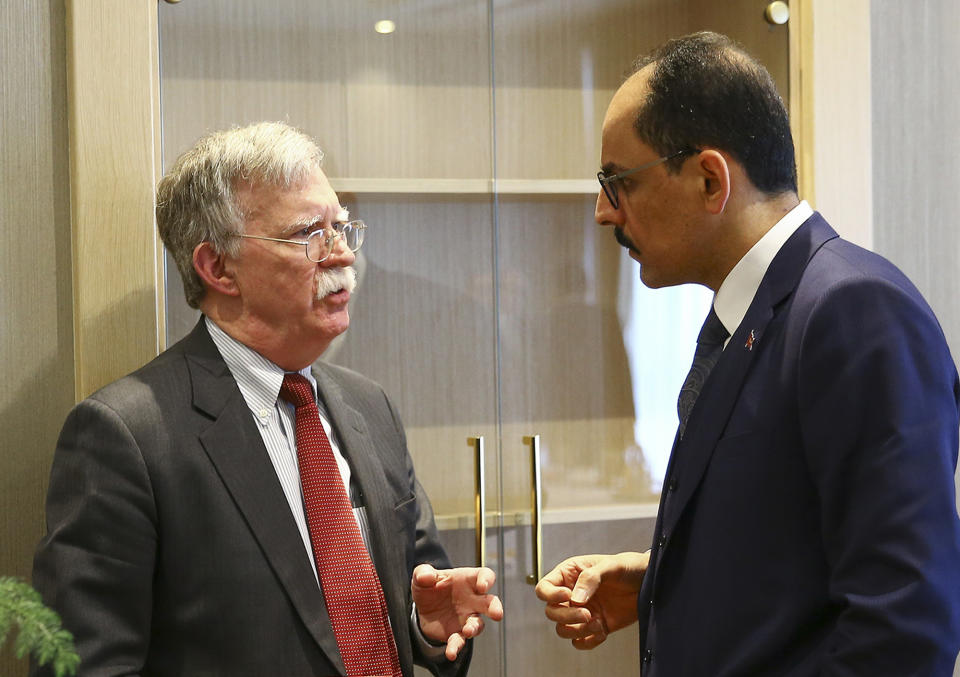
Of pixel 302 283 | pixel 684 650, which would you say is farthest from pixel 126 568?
pixel 684 650

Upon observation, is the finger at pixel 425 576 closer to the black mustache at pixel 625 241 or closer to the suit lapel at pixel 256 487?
the suit lapel at pixel 256 487

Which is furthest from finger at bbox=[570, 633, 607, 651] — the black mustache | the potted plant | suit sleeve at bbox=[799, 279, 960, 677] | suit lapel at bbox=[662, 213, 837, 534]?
the potted plant

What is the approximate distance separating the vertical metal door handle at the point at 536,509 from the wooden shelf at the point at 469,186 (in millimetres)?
513

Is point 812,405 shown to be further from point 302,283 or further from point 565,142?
point 565,142

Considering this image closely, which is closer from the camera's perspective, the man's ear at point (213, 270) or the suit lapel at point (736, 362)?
the suit lapel at point (736, 362)

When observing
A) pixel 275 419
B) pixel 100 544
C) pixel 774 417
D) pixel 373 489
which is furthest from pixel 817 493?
pixel 100 544

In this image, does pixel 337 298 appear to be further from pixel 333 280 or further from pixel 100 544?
pixel 100 544

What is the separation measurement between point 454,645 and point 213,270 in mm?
776

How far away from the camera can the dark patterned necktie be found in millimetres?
1408

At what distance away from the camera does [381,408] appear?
1812 millimetres

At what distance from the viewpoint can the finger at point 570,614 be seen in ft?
5.22

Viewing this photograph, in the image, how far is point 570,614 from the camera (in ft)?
5.22

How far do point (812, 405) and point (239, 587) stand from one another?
895 millimetres

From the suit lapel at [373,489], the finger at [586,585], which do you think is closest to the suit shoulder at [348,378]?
the suit lapel at [373,489]
